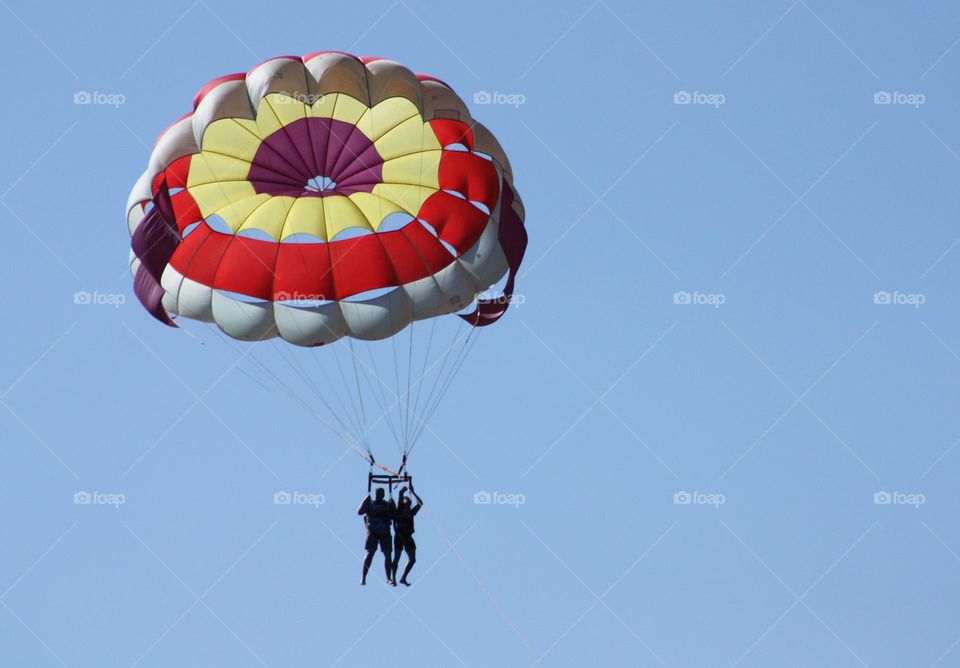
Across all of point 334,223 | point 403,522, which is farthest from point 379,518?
point 334,223

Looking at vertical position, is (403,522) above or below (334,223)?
below

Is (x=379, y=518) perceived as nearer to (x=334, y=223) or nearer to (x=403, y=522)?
(x=403, y=522)

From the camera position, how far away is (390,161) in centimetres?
2898

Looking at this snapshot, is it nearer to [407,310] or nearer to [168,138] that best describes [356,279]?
[407,310]

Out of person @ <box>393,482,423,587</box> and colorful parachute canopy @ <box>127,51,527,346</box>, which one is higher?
colorful parachute canopy @ <box>127,51,527,346</box>

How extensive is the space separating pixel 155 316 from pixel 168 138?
244 cm

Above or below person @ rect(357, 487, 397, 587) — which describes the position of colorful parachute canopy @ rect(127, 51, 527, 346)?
above

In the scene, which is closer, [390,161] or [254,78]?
[254,78]

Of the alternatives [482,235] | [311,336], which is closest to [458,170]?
[482,235]

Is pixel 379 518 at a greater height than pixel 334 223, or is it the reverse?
pixel 334 223

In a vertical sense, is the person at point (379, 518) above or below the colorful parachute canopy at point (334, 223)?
below

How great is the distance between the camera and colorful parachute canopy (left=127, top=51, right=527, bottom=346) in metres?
28.6

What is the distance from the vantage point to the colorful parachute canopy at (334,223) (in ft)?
93.9

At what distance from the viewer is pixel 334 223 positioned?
94.3 feet
